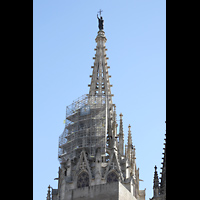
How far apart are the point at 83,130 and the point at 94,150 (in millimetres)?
2685

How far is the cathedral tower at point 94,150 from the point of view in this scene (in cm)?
5853

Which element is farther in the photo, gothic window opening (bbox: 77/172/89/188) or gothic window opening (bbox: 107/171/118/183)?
gothic window opening (bbox: 107/171/118/183)

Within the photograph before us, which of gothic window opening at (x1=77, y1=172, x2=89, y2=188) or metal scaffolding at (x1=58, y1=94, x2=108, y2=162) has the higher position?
metal scaffolding at (x1=58, y1=94, x2=108, y2=162)

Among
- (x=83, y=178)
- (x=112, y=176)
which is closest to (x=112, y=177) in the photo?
(x=112, y=176)

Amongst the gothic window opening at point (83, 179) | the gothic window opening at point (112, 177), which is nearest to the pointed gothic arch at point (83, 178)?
the gothic window opening at point (83, 179)

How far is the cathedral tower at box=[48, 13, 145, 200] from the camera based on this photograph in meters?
58.5

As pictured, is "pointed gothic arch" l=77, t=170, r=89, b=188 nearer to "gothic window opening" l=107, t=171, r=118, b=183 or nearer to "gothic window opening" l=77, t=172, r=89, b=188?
"gothic window opening" l=77, t=172, r=89, b=188

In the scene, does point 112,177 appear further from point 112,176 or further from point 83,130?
point 83,130

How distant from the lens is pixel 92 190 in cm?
3039

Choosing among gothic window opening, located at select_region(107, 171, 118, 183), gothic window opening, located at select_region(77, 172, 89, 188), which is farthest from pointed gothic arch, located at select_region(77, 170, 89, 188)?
gothic window opening, located at select_region(107, 171, 118, 183)

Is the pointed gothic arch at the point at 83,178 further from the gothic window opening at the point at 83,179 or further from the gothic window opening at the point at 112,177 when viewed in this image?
the gothic window opening at the point at 112,177
